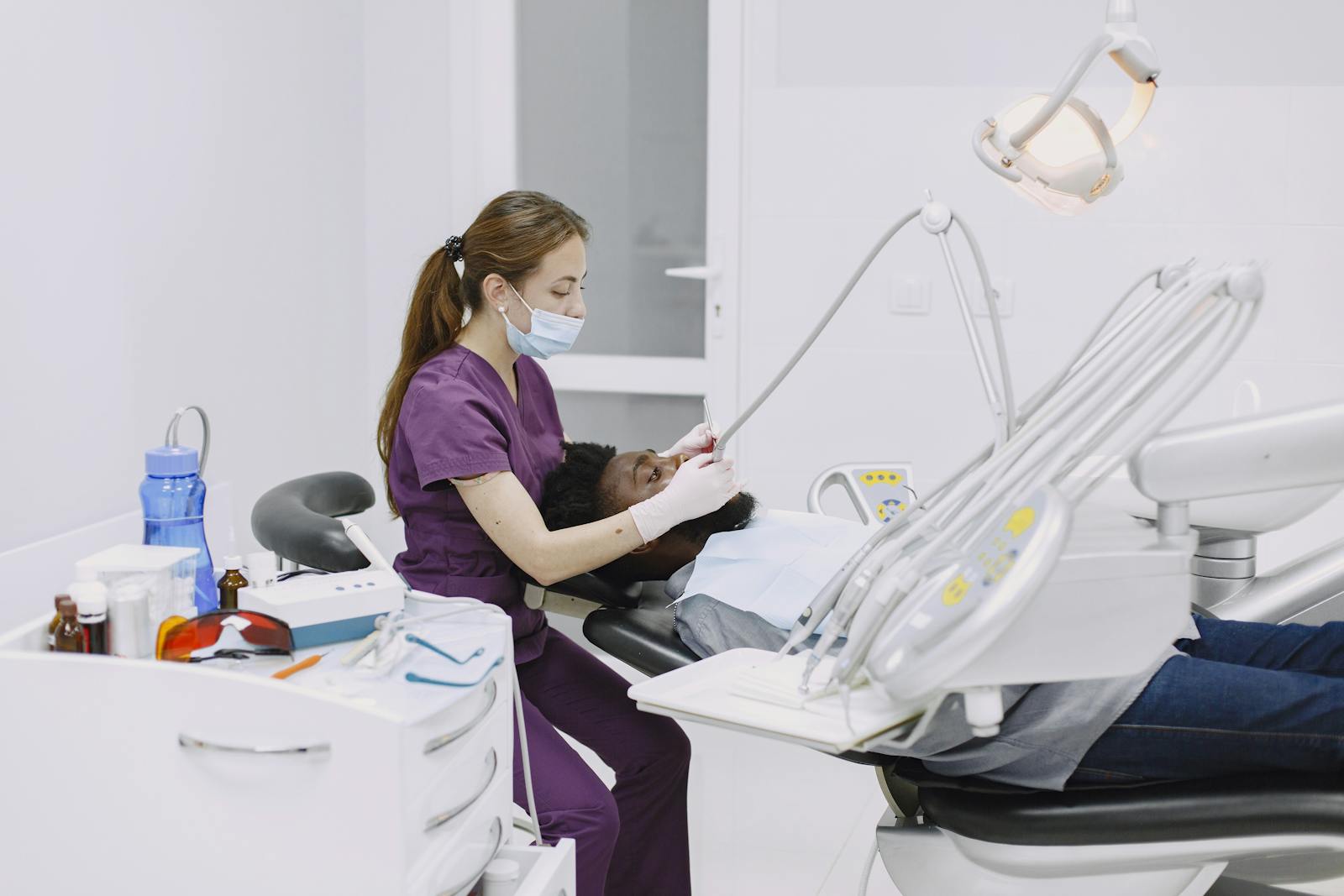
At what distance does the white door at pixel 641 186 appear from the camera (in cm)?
299

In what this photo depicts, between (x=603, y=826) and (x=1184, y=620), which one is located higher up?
(x=1184, y=620)

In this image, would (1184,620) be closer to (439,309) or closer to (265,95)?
(439,309)

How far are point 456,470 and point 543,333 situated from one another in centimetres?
28

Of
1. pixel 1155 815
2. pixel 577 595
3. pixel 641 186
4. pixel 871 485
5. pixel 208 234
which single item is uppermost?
pixel 641 186

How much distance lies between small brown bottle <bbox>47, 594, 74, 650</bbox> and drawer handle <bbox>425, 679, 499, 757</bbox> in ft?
1.14

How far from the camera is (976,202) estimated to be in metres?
2.79

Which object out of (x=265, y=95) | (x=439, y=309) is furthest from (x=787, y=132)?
(x=439, y=309)

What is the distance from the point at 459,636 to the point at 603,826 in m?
0.38

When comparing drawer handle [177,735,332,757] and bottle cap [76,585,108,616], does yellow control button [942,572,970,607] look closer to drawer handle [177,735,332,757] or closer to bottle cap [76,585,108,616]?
drawer handle [177,735,332,757]

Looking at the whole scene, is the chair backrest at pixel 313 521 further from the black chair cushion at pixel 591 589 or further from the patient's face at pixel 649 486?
the patient's face at pixel 649 486

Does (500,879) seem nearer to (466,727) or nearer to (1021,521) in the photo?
(466,727)

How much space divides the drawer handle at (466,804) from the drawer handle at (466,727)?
0.06 m

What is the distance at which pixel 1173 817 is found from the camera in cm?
123

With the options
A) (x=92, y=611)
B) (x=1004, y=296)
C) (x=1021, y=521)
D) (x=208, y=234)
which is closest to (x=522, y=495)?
(x=92, y=611)
